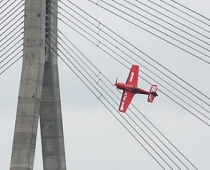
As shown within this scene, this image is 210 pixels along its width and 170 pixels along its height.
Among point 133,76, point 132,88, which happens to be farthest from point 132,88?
point 133,76

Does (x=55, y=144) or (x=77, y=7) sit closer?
(x=77, y=7)

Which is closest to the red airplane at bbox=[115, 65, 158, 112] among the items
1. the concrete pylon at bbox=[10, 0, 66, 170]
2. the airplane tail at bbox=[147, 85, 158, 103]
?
the airplane tail at bbox=[147, 85, 158, 103]

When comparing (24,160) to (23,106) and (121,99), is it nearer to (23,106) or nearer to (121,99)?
(23,106)

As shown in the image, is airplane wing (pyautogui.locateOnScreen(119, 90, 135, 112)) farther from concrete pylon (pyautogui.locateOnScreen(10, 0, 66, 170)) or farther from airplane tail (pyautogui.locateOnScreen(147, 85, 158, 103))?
concrete pylon (pyautogui.locateOnScreen(10, 0, 66, 170))

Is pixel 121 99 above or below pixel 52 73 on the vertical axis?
below

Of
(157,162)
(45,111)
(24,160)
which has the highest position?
(45,111)

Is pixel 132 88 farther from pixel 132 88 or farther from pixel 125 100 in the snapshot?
pixel 125 100

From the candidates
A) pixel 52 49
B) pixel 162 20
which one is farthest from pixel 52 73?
pixel 162 20

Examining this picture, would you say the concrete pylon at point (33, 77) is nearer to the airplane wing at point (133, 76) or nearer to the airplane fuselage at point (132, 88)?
the airplane fuselage at point (132, 88)
